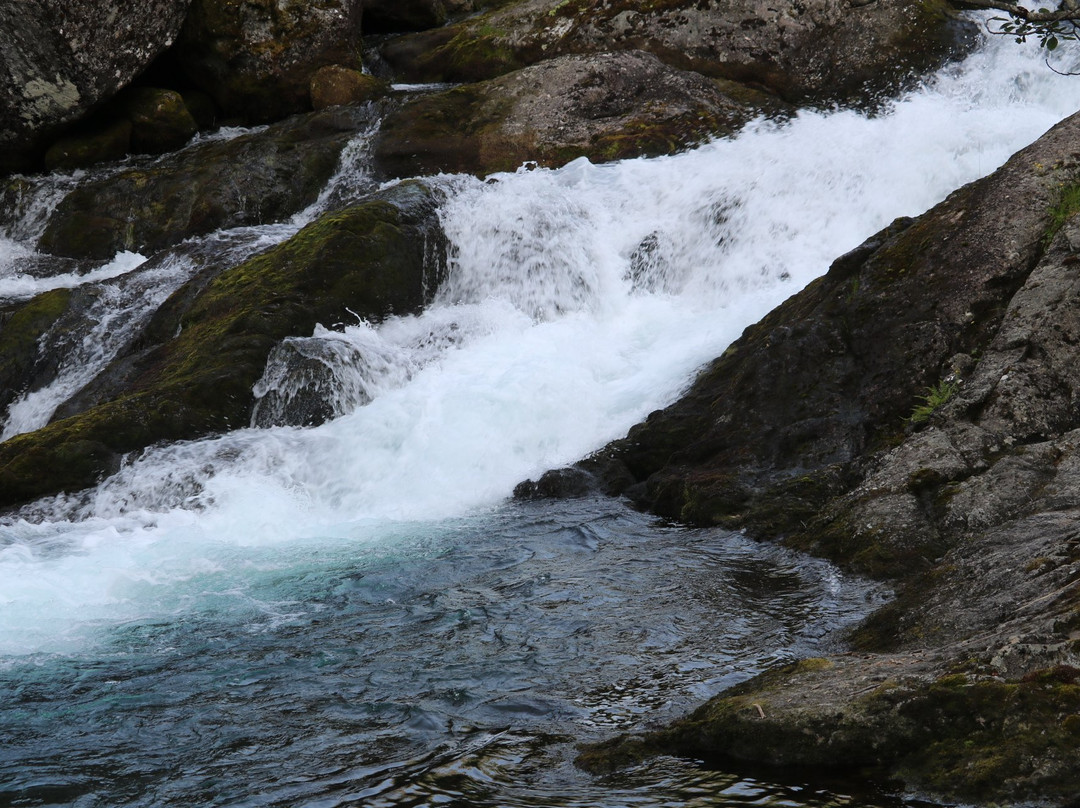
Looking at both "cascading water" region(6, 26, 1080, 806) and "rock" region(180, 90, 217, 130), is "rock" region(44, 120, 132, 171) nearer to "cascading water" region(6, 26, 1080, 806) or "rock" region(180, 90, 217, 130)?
"rock" region(180, 90, 217, 130)

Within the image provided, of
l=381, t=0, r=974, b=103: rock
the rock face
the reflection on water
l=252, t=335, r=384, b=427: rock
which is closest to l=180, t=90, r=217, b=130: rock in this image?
the rock face

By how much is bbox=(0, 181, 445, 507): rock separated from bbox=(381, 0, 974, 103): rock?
5.48 m

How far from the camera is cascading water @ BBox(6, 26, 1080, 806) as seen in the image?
4055 mm

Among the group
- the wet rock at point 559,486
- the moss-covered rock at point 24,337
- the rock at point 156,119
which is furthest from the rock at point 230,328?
the rock at point 156,119

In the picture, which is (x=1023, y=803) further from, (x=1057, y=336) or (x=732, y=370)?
(x=732, y=370)

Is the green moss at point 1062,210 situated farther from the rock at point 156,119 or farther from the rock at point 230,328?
the rock at point 156,119

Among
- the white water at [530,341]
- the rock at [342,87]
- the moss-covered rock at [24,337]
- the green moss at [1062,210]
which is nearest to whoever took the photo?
the green moss at [1062,210]

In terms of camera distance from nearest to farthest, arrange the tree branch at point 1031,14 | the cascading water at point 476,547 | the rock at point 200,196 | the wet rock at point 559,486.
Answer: the tree branch at point 1031,14 → the cascading water at point 476,547 → the wet rock at point 559,486 → the rock at point 200,196

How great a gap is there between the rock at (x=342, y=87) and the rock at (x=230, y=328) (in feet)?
14.9

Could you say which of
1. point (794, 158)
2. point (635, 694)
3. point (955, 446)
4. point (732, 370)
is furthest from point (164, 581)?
point (794, 158)

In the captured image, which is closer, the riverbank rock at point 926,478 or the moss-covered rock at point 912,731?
the moss-covered rock at point 912,731

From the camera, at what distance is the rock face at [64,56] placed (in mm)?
14938

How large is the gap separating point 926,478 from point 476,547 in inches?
123

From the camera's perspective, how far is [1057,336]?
618 cm
